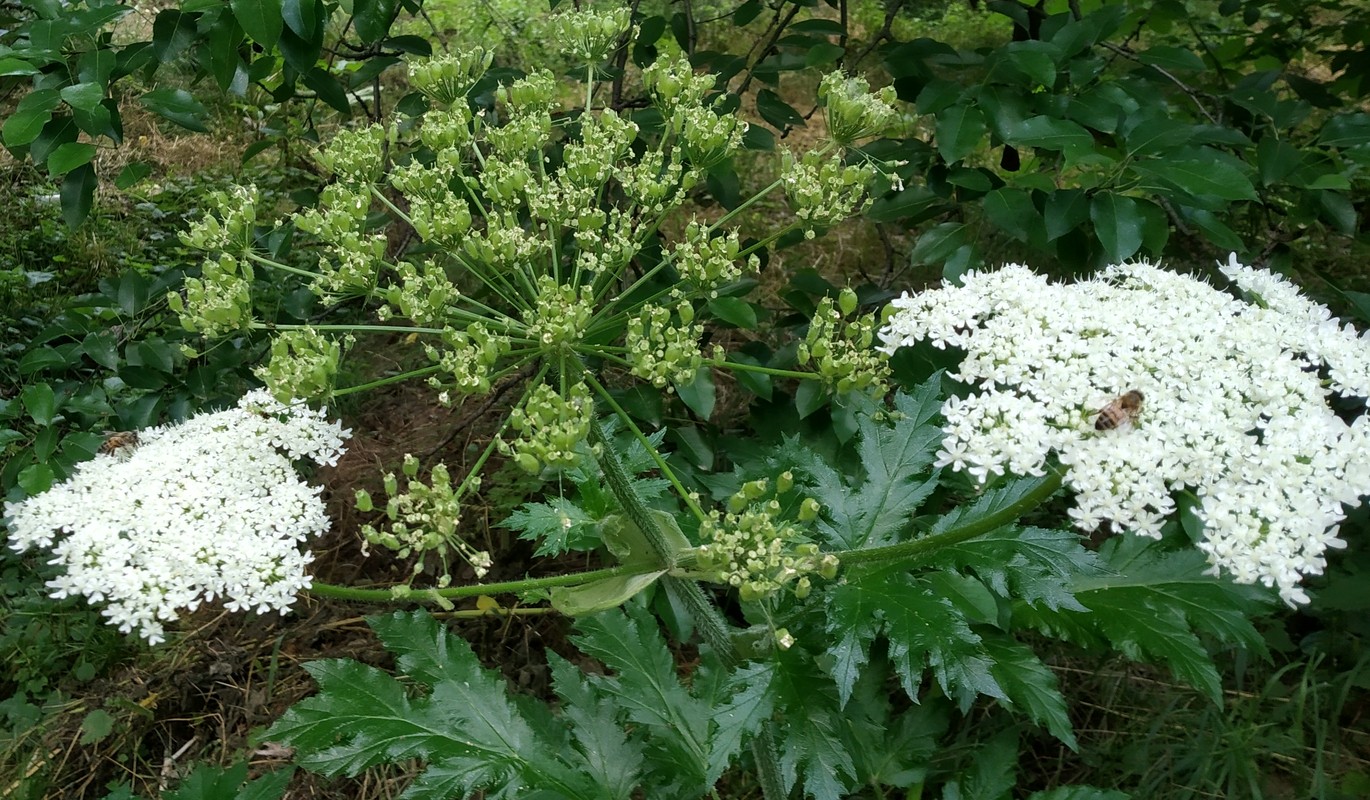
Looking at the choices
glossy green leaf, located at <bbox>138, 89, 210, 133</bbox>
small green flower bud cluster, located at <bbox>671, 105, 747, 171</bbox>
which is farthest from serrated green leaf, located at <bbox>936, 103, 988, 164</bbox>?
glossy green leaf, located at <bbox>138, 89, 210, 133</bbox>

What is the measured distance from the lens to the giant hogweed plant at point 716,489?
2.08 m

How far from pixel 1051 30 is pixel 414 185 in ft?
7.74

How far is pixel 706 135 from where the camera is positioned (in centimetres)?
253

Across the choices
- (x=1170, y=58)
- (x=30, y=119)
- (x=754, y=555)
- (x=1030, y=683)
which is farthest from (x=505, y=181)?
(x=1170, y=58)

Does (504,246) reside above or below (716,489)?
above

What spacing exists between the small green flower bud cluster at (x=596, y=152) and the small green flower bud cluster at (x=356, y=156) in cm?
60

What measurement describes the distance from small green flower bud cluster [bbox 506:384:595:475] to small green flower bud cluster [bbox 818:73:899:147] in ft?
4.00

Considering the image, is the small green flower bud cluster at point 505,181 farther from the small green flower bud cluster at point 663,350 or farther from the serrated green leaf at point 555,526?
the serrated green leaf at point 555,526

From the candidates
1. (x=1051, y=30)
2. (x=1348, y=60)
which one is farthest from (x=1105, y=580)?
(x=1348, y=60)

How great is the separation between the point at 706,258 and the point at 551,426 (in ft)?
2.17

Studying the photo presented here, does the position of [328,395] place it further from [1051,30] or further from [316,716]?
[1051,30]

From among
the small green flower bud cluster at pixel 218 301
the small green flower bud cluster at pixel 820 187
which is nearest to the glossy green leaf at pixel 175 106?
the small green flower bud cluster at pixel 218 301

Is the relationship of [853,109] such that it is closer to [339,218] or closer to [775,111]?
[775,111]

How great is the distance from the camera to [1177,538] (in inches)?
130
